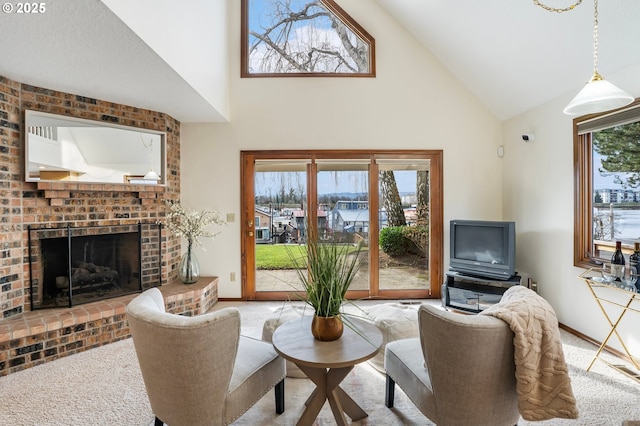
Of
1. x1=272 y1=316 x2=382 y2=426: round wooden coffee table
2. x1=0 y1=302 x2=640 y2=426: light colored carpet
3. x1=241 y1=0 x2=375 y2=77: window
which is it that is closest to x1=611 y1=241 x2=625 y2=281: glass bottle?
x1=0 y1=302 x2=640 y2=426: light colored carpet

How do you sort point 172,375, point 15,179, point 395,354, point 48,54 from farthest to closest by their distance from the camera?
point 15,179 < point 48,54 < point 395,354 < point 172,375

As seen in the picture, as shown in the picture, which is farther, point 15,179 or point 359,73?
point 359,73

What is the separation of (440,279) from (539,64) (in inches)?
102

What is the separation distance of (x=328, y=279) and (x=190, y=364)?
737 mm

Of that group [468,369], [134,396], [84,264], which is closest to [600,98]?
[468,369]

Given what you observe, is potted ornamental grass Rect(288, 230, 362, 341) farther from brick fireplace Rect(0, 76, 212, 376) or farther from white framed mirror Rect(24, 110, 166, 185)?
white framed mirror Rect(24, 110, 166, 185)

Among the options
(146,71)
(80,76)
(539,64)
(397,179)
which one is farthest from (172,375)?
(539,64)

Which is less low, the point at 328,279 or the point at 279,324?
the point at 328,279

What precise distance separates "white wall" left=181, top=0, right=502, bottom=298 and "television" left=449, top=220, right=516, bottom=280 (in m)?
0.39

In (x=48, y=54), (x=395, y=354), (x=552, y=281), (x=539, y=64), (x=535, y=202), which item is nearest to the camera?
(x=395, y=354)

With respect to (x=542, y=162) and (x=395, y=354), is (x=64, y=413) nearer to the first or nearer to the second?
(x=395, y=354)

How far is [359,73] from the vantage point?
414cm

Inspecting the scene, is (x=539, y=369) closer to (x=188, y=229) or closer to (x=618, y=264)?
(x=618, y=264)

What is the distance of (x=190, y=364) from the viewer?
1409mm
